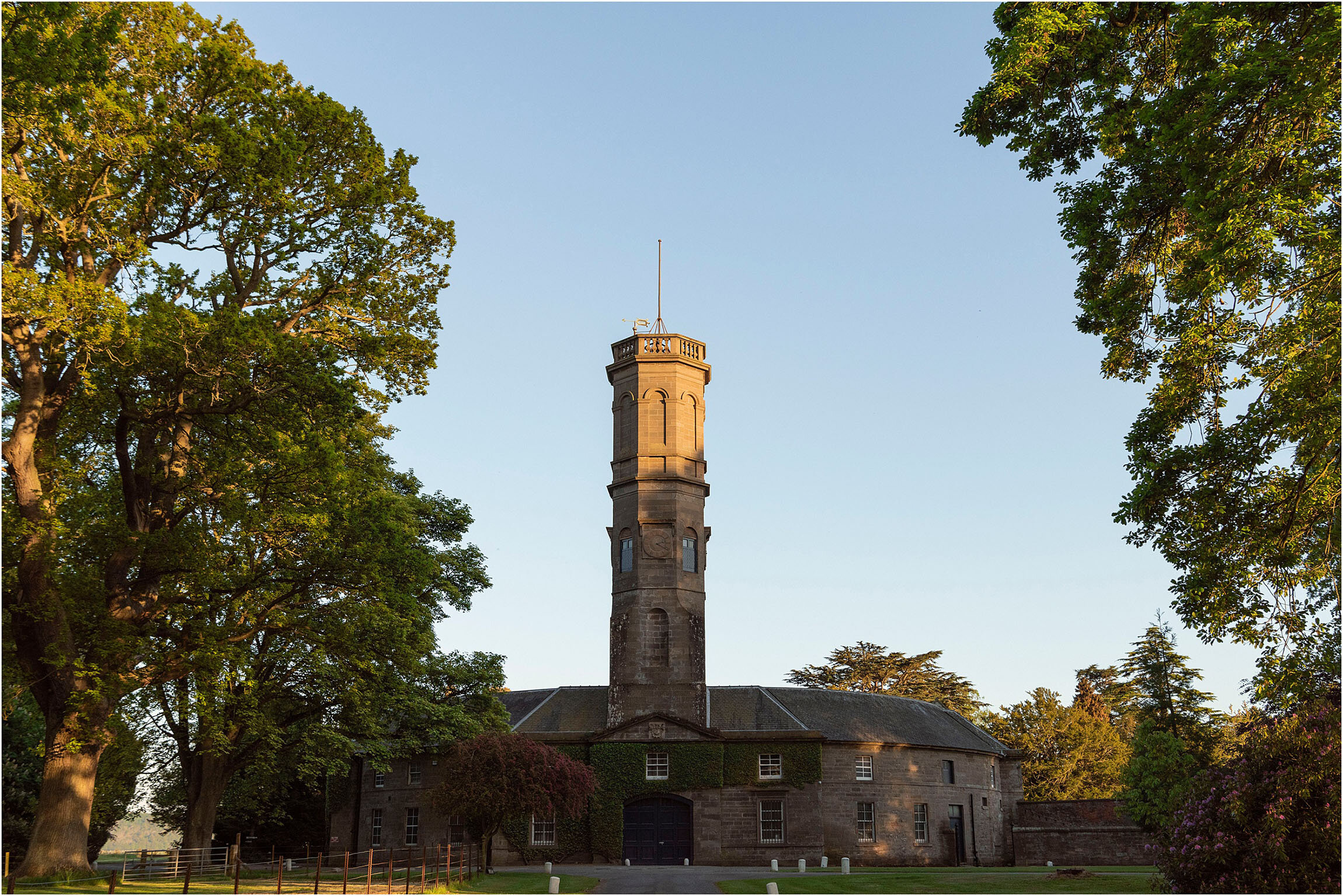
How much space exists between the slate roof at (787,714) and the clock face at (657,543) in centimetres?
781

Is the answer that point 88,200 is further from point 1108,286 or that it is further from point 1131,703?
point 1131,703

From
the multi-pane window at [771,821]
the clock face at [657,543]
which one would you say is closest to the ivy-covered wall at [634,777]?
the multi-pane window at [771,821]

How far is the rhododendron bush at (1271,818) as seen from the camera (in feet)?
53.0

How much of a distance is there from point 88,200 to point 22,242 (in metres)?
2.24

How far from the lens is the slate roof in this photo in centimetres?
4875

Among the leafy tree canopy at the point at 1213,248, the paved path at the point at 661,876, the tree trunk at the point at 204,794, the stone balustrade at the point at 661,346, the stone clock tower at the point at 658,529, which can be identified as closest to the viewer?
the leafy tree canopy at the point at 1213,248

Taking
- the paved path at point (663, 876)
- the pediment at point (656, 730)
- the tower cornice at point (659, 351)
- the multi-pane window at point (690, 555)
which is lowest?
the paved path at point (663, 876)

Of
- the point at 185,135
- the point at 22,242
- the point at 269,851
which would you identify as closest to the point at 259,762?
the point at 269,851

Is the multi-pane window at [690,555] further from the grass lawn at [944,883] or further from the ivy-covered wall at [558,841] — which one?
the grass lawn at [944,883]

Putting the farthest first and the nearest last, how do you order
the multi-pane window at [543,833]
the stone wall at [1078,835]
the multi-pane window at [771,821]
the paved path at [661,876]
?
the stone wall at [1078,835] < the multi-pane window at [771,821] < the multi-pane window at [543,833] < the paved path at [661,876]

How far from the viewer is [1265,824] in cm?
1659

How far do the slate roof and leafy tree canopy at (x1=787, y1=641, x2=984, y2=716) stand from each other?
2447cm

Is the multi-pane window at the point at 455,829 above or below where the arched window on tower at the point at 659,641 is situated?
below

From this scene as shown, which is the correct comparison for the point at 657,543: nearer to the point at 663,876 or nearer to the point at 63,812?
the point at 663,876
